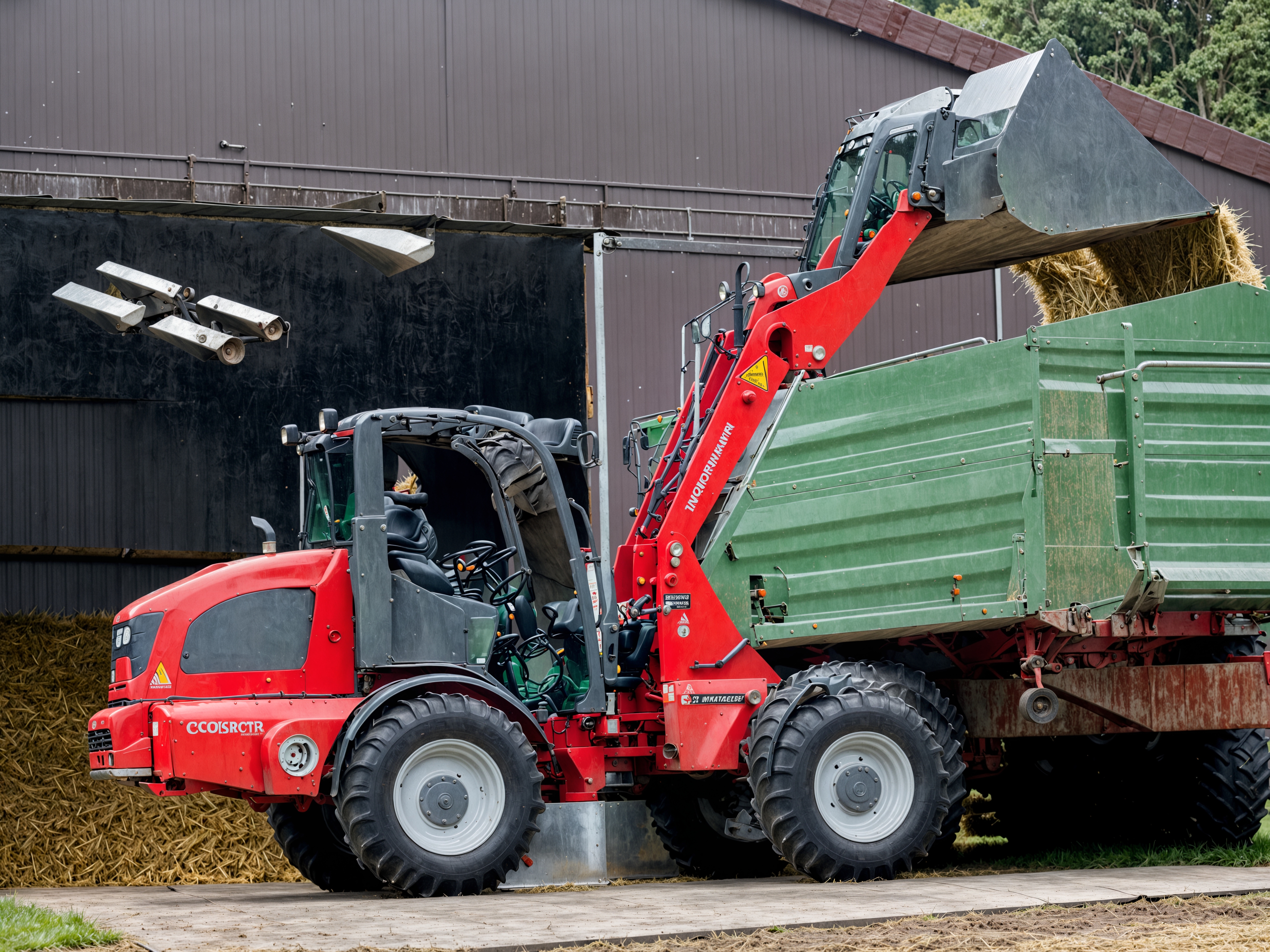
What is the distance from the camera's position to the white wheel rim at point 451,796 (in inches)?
335

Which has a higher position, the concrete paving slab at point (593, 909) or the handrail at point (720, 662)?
the handrail at point (720, 662)

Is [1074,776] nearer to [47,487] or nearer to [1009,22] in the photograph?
[47,487]

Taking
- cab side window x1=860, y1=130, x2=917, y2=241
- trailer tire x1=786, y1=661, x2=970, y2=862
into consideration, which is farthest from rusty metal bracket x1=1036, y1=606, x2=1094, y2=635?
cab side window x1=860, y1=130, x2=917, y2=241

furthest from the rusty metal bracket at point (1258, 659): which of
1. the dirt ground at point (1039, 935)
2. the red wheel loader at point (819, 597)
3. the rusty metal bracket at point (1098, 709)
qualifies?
the dirt ground at point (1039, 935)

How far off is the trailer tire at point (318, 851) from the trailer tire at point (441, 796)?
1.30 metres

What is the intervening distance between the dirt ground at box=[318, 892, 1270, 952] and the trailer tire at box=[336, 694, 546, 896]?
2.17 metres

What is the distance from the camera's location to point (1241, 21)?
3459cm

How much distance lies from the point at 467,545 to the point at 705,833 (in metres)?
2.33

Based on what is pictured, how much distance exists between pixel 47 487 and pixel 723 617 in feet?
18.1

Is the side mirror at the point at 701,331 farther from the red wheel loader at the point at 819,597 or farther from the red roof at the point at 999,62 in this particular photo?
the red roof at the point at 999,62

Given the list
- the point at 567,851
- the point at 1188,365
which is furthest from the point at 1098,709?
the point at 567,851

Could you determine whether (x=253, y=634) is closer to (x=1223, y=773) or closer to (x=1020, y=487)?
(x=1020, y=487)

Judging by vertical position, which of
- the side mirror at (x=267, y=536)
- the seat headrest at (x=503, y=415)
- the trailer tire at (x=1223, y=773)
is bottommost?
the trailer tire at (x=1223, y=773)

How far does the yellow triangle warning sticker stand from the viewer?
31.4 feet
